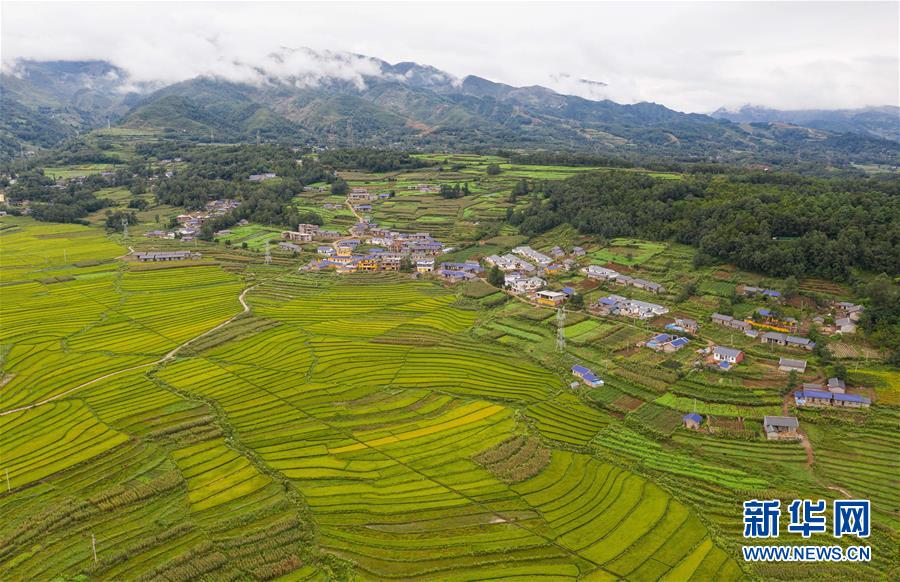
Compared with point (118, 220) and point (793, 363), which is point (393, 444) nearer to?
point (793, 363)

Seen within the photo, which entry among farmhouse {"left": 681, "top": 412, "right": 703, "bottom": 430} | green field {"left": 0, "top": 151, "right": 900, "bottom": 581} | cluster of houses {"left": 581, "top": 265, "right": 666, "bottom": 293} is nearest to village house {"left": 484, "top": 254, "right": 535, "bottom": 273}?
cluster of houses {"left": 581, "top": 265, "right": 666, "bottom": 293}

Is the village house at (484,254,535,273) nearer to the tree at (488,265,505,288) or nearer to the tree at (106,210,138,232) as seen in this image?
the tree at (488,265,505,288)

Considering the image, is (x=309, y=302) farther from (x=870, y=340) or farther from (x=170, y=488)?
(x=870, y=340)

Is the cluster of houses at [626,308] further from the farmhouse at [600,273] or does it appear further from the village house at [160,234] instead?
the village house at [160,234]

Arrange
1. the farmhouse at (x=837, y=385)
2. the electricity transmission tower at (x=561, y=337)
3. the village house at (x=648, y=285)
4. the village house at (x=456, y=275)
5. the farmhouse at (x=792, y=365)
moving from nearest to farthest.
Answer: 1. the farmhouse at (x=837, y=385)
2. the farmhouse at (x=792, y=365)
3. the electricity transmission tower at (x=561, y=337)
4. the village house at (x=648, y=285)
5. the village house at (x=456, y=275)

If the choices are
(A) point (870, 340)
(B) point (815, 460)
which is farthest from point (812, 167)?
(B) point (815, 460)

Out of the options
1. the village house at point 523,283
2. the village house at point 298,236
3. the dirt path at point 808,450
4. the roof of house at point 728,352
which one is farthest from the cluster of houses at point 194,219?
the dirt path at point 808,450

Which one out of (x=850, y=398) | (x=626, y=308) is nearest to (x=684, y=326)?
(x=626, y=308)
